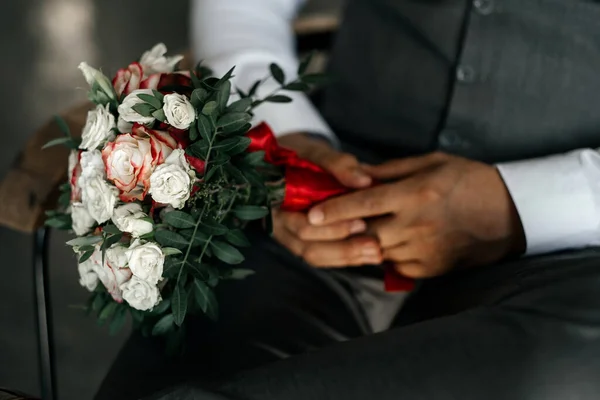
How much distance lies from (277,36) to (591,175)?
0.62 m

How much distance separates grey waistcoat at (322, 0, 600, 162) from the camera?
0.94 m

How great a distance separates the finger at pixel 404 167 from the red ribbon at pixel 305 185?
2.0 inches

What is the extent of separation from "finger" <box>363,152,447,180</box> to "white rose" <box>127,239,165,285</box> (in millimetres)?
397

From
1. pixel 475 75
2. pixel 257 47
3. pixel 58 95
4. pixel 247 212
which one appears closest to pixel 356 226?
pixel 247 212

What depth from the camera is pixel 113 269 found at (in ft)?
2.24

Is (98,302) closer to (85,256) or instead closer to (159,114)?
(85,256)

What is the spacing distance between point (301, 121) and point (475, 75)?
288mm

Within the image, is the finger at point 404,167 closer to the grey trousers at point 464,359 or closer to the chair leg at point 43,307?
the grey trousers at point 464,359

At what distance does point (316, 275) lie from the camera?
0.99m

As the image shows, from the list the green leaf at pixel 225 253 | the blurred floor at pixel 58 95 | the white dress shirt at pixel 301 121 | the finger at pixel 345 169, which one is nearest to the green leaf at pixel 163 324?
the green leaf at pixel 225 253

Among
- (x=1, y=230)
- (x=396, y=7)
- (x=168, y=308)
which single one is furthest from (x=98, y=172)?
(x=1, y=230)

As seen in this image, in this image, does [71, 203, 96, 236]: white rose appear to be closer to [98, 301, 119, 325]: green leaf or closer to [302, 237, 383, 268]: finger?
[98, 301, 119, 325]: green leaf

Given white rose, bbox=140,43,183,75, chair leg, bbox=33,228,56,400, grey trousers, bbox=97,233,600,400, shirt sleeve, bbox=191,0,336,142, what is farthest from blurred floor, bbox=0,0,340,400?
A: grey trousers, bbox=97,233,600,400

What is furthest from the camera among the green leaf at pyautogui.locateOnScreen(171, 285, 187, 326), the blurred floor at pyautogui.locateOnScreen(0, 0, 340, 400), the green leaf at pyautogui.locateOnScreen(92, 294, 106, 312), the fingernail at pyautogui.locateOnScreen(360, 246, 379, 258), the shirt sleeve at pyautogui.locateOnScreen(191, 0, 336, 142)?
the blurred floor at pyautogui.locateOnScreen(0, 0, 340, 400)
